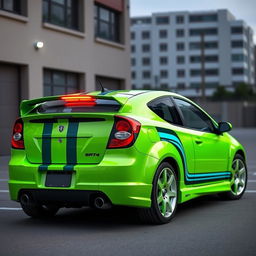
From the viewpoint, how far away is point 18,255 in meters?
5.33

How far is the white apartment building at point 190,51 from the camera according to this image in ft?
388

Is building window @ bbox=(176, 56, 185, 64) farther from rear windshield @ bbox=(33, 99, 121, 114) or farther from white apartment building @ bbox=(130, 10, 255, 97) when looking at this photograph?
rear windshield @ bbox=(33, 99, 121, 114)

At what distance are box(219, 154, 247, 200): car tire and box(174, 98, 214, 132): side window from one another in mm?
783

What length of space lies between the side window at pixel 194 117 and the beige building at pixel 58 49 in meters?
13.2

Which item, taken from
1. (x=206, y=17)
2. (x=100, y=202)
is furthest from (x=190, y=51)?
(x=100, y=202)

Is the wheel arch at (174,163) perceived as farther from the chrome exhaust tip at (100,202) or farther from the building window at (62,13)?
the building window at (62,13)

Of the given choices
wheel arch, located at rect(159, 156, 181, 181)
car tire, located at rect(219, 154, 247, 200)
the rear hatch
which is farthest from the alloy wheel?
car tire, located at rect(219, 154, 247, 200)

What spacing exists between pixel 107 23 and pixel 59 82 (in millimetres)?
5197

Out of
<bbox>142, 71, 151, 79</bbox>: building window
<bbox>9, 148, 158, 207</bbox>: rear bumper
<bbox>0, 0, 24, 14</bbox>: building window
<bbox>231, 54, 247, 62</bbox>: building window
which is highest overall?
<bbox>231, 54, 247, 62</bbox>: building window

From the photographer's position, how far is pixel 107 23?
28.0 metres

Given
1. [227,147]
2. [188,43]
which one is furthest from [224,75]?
[227,147]

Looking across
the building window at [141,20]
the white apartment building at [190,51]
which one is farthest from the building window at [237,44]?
the building window at [141,20]

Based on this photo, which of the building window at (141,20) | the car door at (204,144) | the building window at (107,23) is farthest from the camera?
the building window at (141,20)

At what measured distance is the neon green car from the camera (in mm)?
6363
